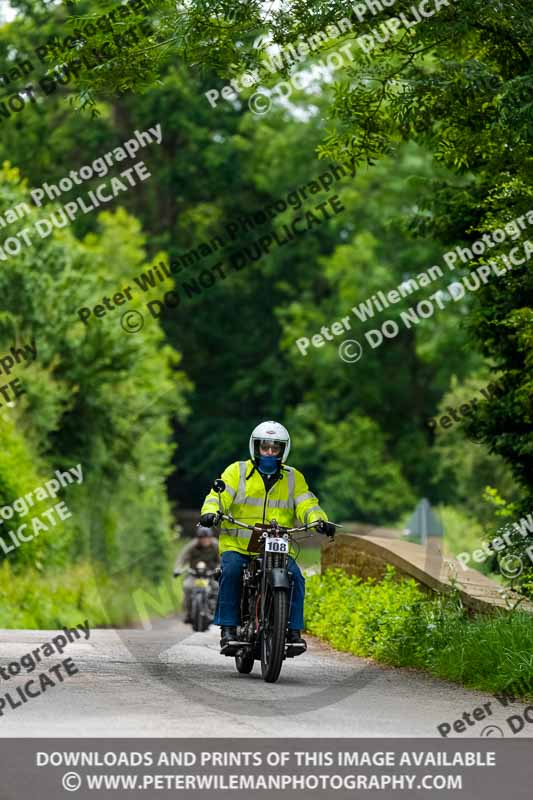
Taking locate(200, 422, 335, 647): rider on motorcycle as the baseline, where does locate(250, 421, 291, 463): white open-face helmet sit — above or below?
above

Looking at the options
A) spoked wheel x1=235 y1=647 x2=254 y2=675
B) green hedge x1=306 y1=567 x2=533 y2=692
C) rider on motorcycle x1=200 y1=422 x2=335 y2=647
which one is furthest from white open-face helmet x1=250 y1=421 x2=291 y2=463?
green hedge x1=306 y1=567 x2=533 y2=692

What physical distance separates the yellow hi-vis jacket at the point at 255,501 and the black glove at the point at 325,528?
0.80ft

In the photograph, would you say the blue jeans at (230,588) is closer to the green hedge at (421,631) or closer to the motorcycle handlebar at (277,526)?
the motorcycle handlebar at (277,526)

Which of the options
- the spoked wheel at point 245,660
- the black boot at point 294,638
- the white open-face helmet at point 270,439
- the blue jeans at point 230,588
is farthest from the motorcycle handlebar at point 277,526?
the spoked wheel at point 245,660

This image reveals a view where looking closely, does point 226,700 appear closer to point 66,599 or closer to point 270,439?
point 270,439

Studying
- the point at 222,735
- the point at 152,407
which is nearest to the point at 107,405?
the point at 152,407

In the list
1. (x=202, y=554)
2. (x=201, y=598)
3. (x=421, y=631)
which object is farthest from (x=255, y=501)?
(x=202, y=554)

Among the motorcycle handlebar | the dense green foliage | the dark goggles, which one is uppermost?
the dense green foliage

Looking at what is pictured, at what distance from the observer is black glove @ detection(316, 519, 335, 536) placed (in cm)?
1192

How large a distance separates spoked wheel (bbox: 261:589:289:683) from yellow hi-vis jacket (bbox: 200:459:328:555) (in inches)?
30.3

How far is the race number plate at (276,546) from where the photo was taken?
1171 cm

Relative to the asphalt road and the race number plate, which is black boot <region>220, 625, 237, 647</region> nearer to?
the asphalt road

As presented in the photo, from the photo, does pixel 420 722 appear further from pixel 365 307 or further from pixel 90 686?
pixel 365 307

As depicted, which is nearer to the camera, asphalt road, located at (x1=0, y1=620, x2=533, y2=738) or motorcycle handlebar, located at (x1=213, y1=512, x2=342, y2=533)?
asphalt road, located at (x1=0, y1=620, x2=533, y2=738)
